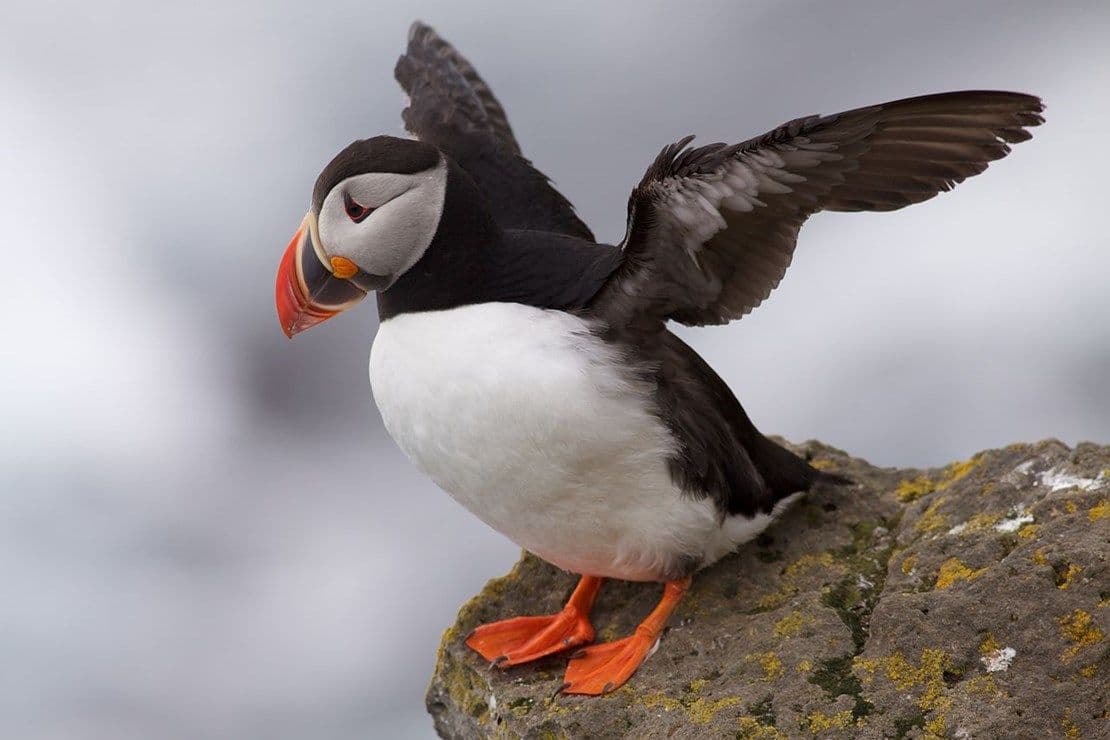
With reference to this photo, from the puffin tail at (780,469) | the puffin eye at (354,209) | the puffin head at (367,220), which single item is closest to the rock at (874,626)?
the puffin tail at (780,469)

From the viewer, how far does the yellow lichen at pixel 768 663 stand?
165 inches

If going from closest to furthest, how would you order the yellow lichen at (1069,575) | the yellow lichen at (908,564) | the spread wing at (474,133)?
the yellow lichen at (1069,575) < the yellow lichen at (908,564) < the spread wing at (474,133)

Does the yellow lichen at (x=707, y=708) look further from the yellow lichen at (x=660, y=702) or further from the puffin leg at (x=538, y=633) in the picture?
the puffin leg at (x=538, y=633)

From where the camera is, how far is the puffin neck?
431 centimetres

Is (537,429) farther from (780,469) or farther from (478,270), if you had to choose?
(780,469)

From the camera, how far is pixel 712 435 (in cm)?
446

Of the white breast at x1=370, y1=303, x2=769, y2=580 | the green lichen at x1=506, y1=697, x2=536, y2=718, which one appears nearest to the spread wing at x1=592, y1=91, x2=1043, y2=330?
the white breast at x1=370, y1=303, x2=769, y2=580

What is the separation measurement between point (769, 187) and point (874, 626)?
1.40m

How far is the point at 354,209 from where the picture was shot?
168 inches

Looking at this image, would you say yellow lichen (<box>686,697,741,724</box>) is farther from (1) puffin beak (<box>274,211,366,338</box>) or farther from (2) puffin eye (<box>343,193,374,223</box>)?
(2) puffin eye (<box>343,193,374,223</box>)

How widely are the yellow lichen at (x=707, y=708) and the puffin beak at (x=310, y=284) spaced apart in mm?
1667

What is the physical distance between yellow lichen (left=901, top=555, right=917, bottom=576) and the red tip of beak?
2.07 meters

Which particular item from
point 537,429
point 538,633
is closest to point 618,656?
point 538,633

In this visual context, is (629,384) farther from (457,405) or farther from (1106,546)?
(1106,546)
